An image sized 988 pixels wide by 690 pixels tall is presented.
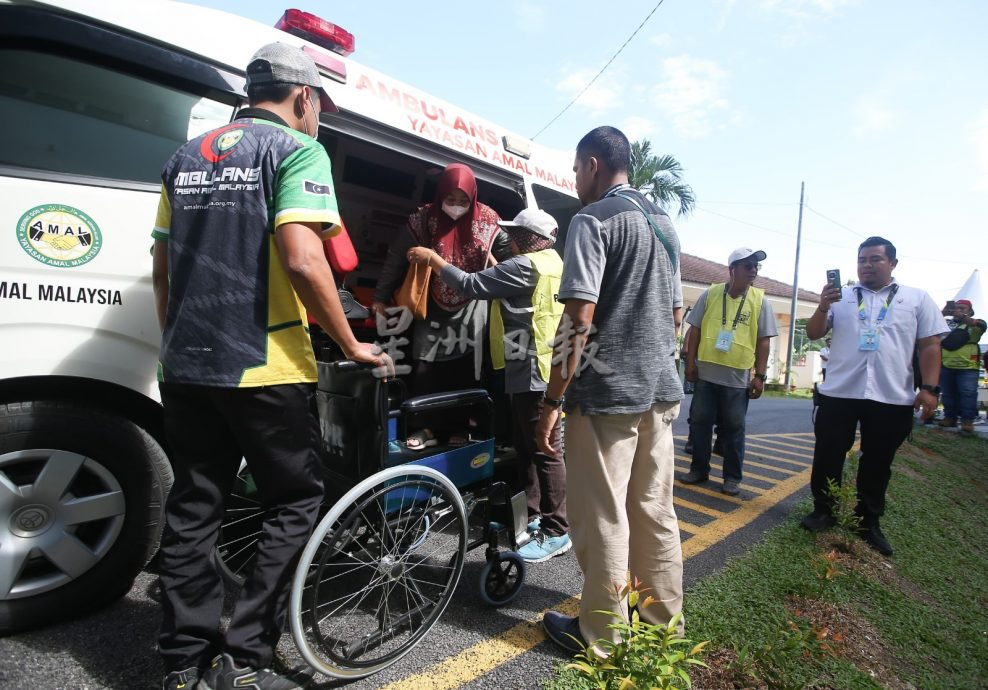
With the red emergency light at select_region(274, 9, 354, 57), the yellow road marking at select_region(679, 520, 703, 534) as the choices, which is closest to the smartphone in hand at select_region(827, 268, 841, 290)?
the yellow road marking at select_region(679, 520, 703, 534)

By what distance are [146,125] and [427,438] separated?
1.75 meters

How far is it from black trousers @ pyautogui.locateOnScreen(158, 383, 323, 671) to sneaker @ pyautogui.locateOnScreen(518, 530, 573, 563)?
1369mm

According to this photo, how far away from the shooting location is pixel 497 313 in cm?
277

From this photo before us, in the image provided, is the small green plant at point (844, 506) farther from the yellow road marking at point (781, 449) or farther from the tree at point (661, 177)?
the tree at point (661, 177)

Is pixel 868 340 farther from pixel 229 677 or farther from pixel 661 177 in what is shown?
pixel 661 177

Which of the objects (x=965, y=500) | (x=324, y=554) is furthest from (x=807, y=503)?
(x=324, y=554)

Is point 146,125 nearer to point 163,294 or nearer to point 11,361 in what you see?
point 163,294

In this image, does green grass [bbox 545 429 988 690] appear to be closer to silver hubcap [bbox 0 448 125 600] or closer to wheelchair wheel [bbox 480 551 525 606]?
wheelchair wheel [bbox 480 551 525 606]

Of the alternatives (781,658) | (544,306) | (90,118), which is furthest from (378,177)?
(781,658)

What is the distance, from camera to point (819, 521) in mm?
3371

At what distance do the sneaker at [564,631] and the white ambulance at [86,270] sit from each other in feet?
4.98

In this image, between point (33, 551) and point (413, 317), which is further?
point (413, 317)

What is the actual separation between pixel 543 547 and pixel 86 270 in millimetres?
2285

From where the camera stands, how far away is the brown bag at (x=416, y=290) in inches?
115
